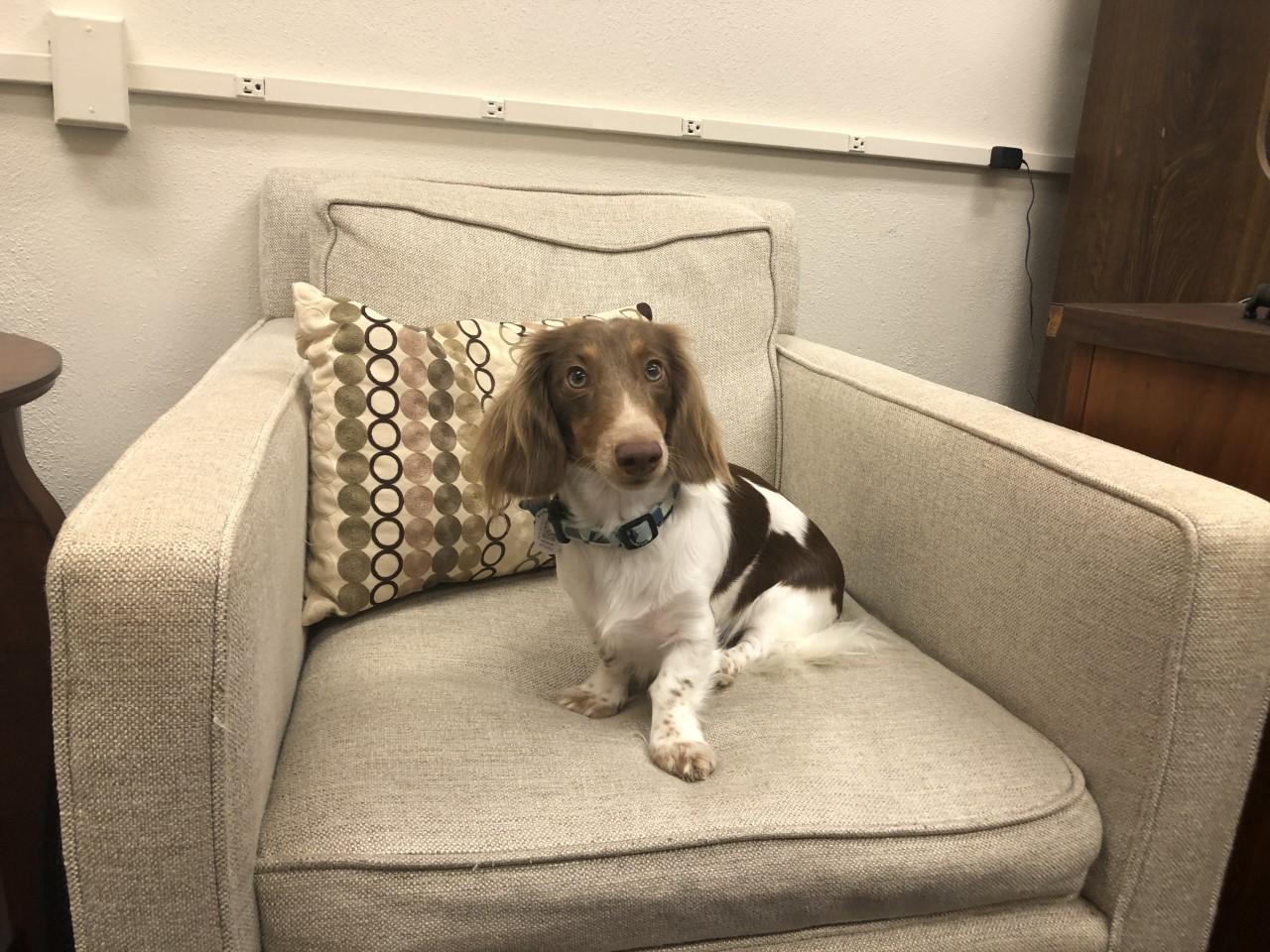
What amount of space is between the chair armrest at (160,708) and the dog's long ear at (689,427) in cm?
51

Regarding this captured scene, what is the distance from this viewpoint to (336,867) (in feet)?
2.80

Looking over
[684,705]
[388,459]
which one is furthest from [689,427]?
[388,459]

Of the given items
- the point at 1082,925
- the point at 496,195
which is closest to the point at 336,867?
the point at 1082,925

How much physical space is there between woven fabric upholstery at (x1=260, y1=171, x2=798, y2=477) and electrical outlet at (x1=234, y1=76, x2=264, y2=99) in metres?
0.18

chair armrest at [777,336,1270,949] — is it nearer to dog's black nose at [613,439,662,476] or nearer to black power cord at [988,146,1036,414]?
dog's black nose at [613,439,662,476]

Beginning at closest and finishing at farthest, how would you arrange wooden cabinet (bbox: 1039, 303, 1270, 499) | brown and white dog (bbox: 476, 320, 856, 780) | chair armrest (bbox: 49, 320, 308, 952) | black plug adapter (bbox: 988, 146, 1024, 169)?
chair armrest (bbox: 49, 320, 308, 952) < brown and white dog (bbox: 476, 320, 856, 780) < wooden cabinet (bbox: 1039, 303, 1270, 499) < black plug adapter (bbox: 988, 146, 1024, 169)

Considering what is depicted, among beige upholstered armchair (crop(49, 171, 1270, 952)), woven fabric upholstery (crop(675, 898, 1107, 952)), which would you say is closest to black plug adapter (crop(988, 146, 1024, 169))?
beige upholstered armchair (crop(49, 171, 1270, 952))

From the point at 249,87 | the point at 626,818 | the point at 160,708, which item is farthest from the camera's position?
the point at 249,87

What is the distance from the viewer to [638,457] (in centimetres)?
102

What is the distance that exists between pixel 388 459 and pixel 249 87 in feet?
2.91

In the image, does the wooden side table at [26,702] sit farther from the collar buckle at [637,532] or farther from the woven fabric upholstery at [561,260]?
the collar buckle at [637,532]

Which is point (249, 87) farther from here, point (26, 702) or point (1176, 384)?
point (1176, 384)

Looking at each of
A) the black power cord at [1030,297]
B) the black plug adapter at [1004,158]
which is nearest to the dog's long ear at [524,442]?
the black plug adapter at [1004,158]

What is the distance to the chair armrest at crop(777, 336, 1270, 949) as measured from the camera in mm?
971
